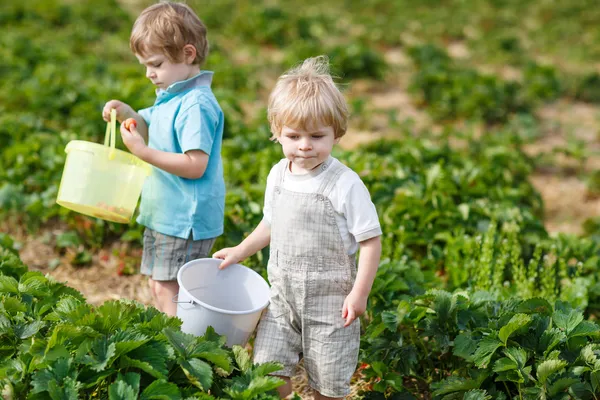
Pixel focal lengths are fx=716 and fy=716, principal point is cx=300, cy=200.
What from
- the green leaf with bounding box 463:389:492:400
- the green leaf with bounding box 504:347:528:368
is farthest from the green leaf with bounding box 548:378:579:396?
the green leaf with bounding box 463:389:492:400

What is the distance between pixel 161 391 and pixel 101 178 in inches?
41.3

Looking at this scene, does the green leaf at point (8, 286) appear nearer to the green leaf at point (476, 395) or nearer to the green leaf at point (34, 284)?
the green leaf at point (34, 284)

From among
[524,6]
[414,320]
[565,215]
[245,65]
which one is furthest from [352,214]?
[524,6]

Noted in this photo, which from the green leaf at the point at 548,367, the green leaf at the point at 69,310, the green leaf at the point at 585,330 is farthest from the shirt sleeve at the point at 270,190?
the green leaf at the point at 585,330

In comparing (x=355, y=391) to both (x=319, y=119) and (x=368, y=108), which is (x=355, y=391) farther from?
(x=368, y=108)

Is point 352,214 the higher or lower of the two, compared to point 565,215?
higher

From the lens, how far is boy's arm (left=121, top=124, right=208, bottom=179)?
2.92 metres

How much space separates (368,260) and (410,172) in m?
2.68

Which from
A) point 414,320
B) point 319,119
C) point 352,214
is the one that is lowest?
point 414,320

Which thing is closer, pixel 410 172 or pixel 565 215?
pixel 410 172

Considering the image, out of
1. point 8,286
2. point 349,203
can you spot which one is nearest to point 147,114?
point 8,286

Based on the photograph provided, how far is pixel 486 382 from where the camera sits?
2.95m

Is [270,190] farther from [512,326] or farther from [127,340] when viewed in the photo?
[512,326]

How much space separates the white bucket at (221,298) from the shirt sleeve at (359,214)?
52 centimetres
